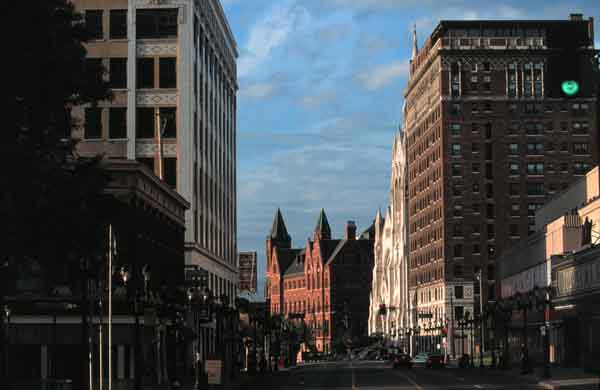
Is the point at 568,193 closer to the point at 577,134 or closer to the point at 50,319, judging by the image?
the point at 577,134

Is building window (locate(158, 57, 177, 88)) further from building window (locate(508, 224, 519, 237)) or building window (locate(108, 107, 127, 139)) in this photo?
building window (locate(508, 224, 519, 237))

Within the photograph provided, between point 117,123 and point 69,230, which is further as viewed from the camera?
point 117,123

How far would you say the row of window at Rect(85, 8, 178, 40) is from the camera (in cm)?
8275

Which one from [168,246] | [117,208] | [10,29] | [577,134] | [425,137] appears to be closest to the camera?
[10,29]

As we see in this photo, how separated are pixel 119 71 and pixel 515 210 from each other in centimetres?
9946

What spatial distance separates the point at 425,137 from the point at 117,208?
15427 centimetres

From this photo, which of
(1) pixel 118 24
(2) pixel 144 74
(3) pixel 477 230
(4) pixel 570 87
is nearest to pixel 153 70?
(2) pixel 144 74

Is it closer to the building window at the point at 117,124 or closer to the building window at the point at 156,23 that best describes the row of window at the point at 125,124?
the building window at the point at 117,124

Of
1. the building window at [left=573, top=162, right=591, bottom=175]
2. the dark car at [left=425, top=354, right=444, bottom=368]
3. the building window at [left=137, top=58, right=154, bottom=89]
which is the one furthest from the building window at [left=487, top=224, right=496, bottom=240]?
the building window at [left=137, top=58, right=154, bottom=89]

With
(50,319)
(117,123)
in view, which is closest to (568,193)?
(117,123)

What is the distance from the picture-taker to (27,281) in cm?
6175

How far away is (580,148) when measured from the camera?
16975cm

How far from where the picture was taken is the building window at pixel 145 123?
82.0 meters

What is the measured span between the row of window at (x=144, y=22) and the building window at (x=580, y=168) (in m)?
97.5
